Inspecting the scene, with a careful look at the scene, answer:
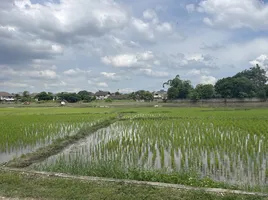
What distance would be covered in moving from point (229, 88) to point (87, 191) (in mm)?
51678

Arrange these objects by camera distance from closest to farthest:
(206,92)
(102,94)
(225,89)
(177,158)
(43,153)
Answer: (177,158) < (43,153) < (225,89) < (206,92) < (102,94)

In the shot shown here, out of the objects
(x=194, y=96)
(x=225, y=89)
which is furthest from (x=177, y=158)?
(x=194, y=96)

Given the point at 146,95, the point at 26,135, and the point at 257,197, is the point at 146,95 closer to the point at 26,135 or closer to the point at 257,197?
the point at 26,135

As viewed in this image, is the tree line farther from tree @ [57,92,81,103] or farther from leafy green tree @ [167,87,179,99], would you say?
tree @ [57,92,81,103]

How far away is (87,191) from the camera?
4672 mm

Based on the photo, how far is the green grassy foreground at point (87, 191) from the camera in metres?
4.33

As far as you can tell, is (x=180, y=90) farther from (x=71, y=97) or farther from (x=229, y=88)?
(x=71, y=97)

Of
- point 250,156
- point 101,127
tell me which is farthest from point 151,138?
point 101,127

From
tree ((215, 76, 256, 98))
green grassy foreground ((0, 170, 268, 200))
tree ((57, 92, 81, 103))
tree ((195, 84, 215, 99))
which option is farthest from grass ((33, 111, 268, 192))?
tree ((57, 92, 81, 103))

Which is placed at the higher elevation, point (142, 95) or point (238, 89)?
point (238, 89)

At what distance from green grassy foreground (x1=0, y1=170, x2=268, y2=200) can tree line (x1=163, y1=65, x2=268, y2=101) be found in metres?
50.5

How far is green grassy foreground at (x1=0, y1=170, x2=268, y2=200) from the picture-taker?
14.2ft

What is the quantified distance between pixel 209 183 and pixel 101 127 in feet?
46.0

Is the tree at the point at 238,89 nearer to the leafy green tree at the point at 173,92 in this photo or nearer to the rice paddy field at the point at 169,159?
the leafy green tree at the point at 173,92
